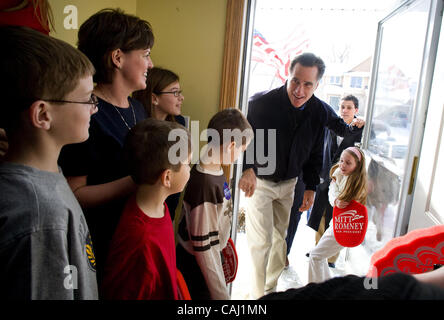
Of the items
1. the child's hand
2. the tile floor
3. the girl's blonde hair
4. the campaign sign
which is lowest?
the tile floor

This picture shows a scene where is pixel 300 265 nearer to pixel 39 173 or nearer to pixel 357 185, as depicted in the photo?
pixel 357 185

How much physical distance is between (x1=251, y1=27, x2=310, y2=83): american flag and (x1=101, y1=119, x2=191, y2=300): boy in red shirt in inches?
59.0

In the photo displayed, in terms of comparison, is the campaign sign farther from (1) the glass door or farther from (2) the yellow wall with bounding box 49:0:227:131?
(2) the yellow wall with bounding box 49:0:227:131

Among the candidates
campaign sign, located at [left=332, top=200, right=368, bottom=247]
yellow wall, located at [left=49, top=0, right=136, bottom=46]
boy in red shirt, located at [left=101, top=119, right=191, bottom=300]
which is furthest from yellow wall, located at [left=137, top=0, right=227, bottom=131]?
campaign sign, located at [left=332, top=200, right=368, bottom=247]

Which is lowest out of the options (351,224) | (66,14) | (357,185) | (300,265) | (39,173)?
(300,265)

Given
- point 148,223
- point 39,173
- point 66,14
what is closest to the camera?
point 39,173

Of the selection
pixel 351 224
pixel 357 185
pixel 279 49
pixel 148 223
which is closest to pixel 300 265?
pixel 351 224

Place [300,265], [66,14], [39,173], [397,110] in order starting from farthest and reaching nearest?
[300,265]
[397,110]
[66,14]
[39,173]

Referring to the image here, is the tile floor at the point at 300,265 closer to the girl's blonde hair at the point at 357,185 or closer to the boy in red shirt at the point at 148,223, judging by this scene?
the girl's blonde hair at the point at 357,185

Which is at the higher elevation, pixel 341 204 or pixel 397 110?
pixel 397 110

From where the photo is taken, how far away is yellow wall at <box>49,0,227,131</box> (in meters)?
1.88

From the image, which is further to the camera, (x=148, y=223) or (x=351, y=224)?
(x=351, y=224)

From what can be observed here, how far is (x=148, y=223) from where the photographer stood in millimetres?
841

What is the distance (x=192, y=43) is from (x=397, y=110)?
1.54 metres
